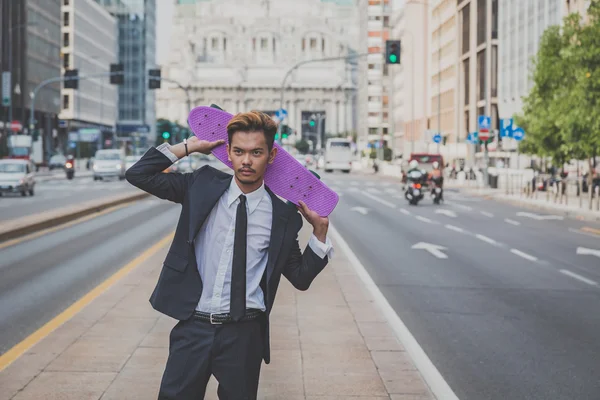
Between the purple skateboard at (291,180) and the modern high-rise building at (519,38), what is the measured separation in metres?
53.2

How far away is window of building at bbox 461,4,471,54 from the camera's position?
3696 inches

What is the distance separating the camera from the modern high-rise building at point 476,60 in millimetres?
82750

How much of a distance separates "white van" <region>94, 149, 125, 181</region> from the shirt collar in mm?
64060

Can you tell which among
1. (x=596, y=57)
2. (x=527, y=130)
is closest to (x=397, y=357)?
(x=596, y=57)

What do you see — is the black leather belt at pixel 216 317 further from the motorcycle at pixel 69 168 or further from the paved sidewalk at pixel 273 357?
the motorcycle at pixel 69 168

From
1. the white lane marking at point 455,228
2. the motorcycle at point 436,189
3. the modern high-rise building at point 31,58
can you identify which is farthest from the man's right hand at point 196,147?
the modern high-rise building at point 31,58

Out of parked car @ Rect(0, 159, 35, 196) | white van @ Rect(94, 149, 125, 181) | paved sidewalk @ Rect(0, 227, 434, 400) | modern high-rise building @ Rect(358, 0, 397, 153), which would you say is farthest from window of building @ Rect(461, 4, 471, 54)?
paved sidewalk @ Rect(0, 227, 434, 400)

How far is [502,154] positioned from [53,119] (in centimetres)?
5387

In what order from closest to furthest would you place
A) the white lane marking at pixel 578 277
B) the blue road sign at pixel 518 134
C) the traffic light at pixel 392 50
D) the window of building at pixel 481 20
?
the white lane marking at pixel 578 277 → the traffic light at pixel 392 50 → the blue road sign at pixel 518 134 → the window of building at pixel 481 20

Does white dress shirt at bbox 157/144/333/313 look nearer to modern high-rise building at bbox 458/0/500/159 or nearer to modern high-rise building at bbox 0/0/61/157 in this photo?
modern high-rise building at bbox 458/0/500/159

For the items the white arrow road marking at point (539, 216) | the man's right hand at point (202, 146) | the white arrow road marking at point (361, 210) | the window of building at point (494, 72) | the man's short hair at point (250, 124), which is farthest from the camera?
the window of building at point (494, 72)

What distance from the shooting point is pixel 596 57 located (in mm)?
37531

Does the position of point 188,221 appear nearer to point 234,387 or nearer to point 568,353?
point 234,387

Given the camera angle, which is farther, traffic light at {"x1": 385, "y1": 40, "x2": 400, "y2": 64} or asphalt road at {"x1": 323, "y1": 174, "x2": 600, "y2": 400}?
traffic light at {"x1": 385, "y1": 40, "x2": 400, "y2": 64}
